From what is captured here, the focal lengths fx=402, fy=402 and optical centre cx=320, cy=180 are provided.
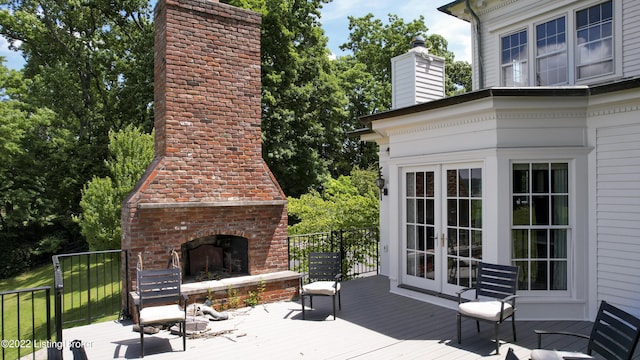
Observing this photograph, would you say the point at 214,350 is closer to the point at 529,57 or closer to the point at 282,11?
the point at 529,57

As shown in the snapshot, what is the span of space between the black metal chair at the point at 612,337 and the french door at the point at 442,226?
244 centimetres

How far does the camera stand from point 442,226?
23.0 ft

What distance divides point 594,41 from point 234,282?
25.4 feet

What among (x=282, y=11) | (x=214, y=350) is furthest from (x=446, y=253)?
(x=282, y=11)

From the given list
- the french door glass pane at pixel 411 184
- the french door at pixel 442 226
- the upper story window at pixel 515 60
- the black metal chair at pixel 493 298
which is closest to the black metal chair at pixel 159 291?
the black metal chair at pixel 493 298

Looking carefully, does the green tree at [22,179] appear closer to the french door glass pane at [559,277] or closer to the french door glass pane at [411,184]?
the french door glass pane at [411,184]

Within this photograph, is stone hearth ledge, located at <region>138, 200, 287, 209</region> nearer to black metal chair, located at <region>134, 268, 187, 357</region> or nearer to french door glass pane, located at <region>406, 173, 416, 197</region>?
black metal chair, located at <region>134, 268, 187, 357</region>

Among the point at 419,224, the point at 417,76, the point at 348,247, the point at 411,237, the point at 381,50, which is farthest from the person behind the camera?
the point at 381,50

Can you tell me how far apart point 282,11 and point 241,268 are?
600 inches

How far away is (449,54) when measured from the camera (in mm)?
28859

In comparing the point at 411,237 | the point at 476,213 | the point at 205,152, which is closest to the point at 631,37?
the point at 476,213

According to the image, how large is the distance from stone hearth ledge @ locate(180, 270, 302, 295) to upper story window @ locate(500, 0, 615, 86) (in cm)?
628

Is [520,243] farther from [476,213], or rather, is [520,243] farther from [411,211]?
[411,211]

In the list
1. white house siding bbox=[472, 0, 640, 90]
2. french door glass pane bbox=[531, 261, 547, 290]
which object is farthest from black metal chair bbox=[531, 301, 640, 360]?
white house siding bbox=[472, 0, 640, 90]
